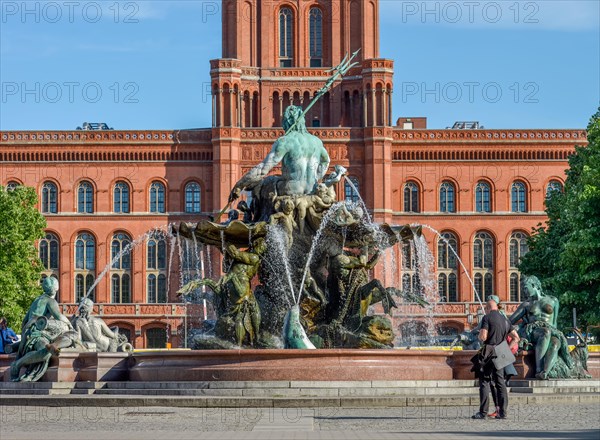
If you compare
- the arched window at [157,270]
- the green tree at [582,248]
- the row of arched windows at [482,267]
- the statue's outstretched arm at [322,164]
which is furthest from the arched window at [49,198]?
the statue's outstretched arm at [322,164]

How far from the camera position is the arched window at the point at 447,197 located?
76250 mm

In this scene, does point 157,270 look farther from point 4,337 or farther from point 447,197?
point 4,337

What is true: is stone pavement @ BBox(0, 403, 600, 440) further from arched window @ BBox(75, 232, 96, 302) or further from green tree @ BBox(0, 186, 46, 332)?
arched window @ BBox(75, 232, 96, 302)

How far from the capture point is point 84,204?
250 feet

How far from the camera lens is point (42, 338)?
21.8m

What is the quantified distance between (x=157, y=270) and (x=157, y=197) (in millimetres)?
4094

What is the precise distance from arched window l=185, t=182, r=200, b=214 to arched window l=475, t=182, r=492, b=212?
50.1 feet

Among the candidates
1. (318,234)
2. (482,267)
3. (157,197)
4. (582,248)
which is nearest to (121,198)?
(157,197)

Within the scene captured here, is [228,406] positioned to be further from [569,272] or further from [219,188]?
[219,188]

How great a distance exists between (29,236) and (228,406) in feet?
116

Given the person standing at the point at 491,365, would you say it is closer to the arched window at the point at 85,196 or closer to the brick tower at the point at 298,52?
the brick tower at the point at 298,52

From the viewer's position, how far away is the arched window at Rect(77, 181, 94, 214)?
76125 mm

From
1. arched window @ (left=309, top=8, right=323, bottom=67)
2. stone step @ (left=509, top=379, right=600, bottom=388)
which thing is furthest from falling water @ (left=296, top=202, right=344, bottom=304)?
arched window @ (left=309, top=8, right=323, bottom=67)

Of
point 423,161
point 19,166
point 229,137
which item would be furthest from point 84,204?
point 423,161
